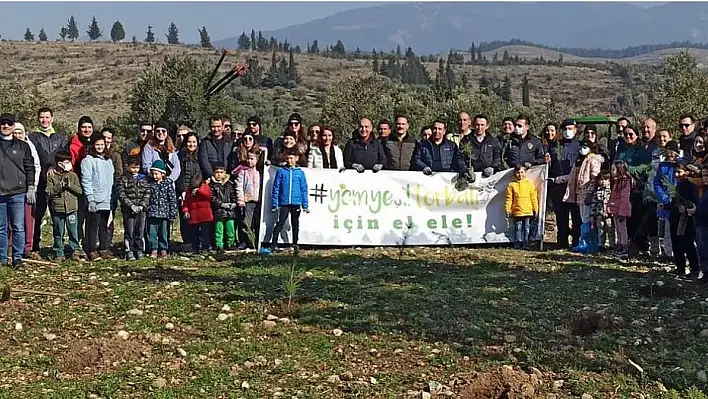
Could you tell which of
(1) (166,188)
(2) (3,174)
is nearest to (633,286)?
(1) (166,188)

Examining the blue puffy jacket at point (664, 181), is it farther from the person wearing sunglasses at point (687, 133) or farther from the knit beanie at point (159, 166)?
the knit beanie at point (159, 166)

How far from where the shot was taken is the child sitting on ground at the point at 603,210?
12383mm

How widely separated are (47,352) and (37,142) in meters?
5.46

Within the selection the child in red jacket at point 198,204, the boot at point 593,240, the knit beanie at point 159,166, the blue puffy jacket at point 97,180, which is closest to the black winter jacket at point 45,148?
the blue puffy jacket at point 97,180

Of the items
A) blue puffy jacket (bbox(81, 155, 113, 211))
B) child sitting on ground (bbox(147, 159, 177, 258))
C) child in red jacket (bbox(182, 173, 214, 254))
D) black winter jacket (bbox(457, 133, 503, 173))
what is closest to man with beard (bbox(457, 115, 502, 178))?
black winter jacket (bbox(457, 133, 503, 173))

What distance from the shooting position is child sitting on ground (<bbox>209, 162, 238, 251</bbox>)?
12.1 metres

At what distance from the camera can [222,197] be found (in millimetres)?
12086

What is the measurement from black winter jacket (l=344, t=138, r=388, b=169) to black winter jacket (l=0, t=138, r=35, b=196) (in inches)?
199

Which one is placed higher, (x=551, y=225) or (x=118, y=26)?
(x=118, y=26)

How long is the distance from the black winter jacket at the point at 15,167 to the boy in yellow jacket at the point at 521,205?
7469 millimetres

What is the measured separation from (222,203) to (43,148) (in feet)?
8.89

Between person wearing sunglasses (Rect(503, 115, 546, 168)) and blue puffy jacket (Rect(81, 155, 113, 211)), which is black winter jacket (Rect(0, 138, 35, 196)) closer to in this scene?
blue puffy jacket (Rect(81, 155, 113, 211))

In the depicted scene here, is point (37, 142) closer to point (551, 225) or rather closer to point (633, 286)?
point (633, 286)

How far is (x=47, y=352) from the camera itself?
22.6ft
